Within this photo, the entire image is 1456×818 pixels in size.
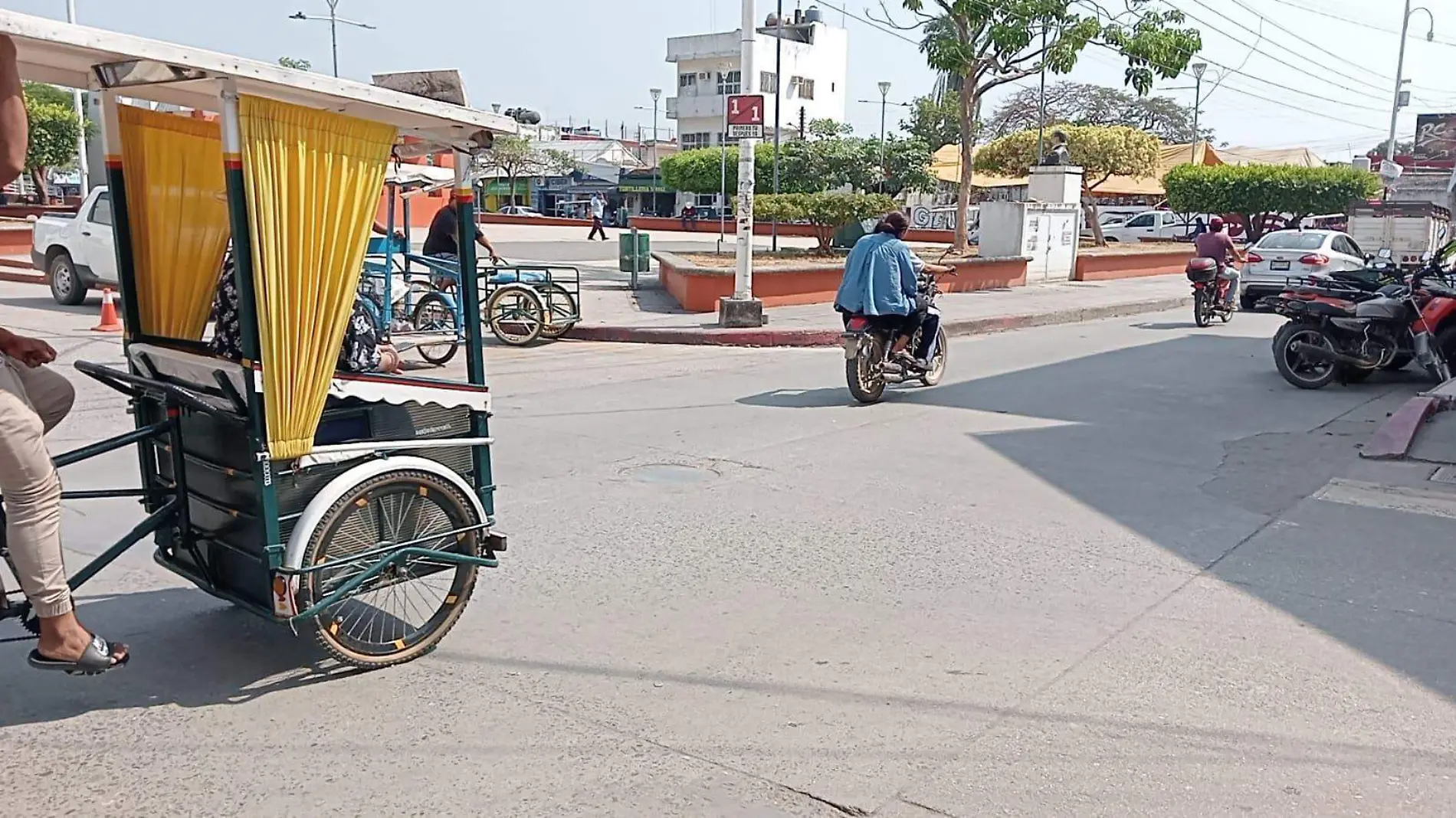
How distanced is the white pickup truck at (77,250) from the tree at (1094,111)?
59.2 metres

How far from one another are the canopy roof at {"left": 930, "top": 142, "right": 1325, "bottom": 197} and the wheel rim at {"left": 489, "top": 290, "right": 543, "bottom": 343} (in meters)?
29.3

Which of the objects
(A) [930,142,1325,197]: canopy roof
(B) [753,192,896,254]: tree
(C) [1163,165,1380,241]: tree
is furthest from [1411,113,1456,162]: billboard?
(B) [753,192,896,254]: tree

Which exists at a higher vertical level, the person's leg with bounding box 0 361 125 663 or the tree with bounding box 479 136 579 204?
the tree with bounding box 479 136 579 204

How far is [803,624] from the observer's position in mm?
5137

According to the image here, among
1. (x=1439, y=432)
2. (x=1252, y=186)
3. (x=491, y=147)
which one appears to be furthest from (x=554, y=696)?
(x=1252, y=186)

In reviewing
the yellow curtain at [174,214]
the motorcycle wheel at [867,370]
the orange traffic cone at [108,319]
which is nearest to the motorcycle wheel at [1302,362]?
the motorcycle wheel at [867,370]

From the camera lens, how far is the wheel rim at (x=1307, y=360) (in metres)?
11.7

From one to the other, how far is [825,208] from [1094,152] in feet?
61.9

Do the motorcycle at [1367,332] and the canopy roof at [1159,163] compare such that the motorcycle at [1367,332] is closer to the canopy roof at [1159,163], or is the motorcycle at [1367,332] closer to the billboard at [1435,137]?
the canopy roof at [1159,163]

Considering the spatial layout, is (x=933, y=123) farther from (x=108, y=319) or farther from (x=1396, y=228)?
(x=108, y=319)

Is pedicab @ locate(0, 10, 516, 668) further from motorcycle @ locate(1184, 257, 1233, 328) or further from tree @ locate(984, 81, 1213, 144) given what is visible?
tree @ locate(984, 81, 1213, 144)

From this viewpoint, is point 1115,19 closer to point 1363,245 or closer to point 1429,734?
point 1363,245

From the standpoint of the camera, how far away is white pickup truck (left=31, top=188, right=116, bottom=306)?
15.8m

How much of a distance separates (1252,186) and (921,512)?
124 ft
